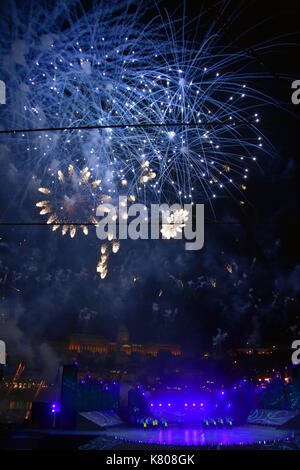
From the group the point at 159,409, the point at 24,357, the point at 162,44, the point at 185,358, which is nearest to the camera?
the point at 162,44

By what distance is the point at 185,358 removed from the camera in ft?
175

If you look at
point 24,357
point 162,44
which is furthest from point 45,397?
point 162,44

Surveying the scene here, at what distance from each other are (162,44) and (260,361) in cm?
5023

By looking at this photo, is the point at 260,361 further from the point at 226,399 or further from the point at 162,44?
the point at 162,44

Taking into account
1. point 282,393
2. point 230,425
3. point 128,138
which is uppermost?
point 128,138

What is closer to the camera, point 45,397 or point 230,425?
point 230,425

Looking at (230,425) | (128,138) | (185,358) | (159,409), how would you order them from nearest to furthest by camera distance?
1. (128,138)
2. (230,425)
3. (159,409)
4. (185,358)

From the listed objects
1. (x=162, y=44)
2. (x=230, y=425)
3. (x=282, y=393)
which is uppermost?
(x=162, y=44)

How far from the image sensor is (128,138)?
15711 millimetres

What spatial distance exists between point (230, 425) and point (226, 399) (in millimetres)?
3207

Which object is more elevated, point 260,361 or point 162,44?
point 162,44
